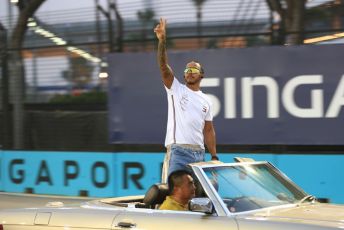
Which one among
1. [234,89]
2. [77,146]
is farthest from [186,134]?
[77,146]

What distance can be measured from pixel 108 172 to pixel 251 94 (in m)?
2.73

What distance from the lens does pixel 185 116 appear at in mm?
5828

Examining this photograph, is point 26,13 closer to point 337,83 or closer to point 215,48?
point 215,48

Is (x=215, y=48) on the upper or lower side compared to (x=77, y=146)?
upper

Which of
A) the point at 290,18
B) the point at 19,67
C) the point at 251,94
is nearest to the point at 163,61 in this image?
the point at 251,94

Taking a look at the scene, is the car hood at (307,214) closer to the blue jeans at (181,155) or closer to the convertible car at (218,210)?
the convertible car at (218,210)

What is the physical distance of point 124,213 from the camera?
4.66 metres

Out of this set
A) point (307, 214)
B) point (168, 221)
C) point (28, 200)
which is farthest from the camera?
point (28, 200)

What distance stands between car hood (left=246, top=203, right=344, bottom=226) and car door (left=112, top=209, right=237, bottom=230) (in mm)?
262

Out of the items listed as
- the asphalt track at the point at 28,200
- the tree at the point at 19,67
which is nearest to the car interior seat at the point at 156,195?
the asphalt track at the point at 28,200

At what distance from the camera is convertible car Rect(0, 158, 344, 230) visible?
4.21 metres

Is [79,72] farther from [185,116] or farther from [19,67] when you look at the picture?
[185,116]

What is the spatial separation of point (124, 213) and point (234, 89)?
15.6 ft

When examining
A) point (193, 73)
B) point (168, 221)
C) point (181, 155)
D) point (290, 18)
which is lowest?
point (168, 221)
